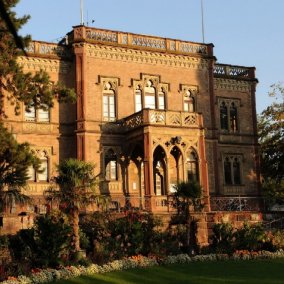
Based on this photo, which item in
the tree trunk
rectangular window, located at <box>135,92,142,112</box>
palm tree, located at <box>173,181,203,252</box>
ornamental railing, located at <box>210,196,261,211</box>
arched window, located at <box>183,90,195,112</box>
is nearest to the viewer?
the tree trunk

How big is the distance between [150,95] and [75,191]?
14322 millimetres

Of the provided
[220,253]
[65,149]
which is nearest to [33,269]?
[220,253]

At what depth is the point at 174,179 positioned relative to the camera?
31828mm

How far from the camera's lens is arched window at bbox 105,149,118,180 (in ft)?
99.7

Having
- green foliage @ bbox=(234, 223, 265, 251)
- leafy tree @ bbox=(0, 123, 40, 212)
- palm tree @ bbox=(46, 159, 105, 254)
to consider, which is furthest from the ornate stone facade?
leafy tree @ bbox=(0, 123, 40, 212)

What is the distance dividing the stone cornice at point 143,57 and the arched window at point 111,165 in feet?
19.4

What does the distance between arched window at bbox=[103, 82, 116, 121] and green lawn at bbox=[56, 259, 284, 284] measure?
43.7 ft

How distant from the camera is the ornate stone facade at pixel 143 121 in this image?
94.8 feet

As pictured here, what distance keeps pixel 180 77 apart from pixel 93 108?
6.67 metres

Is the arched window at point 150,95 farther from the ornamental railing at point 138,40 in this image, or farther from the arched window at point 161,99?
the ornamental railing at point 138,40

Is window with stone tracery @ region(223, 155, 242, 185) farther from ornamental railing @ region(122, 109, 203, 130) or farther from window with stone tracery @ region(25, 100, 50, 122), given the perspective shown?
window with stone tracery @ region(25, 100, 50, 122)

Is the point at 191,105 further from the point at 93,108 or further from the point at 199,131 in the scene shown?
the point at 93,108

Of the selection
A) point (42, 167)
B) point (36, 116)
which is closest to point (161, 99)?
point (36, 116)

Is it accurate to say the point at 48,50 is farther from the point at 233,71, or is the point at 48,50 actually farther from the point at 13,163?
the point at 233,71
